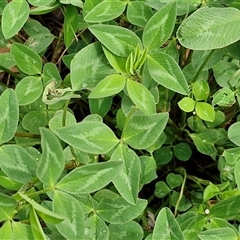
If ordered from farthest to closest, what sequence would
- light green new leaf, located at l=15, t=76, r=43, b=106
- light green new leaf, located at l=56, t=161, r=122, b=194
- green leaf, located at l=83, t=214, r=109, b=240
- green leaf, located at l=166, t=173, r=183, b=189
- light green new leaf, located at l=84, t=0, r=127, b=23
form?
1. green leaf, located at l=166, t=173, r=183, b=189
2. light green new leaf, located at l=15, t=76, r=43, b=106
3. light green new leaf, located at l=84, t=0, r=127, b=23
4. green leaf, located at l=83, t=214, r=109, b=240
5. light green new leaf, located at l=56, t=161, r=122, b=194

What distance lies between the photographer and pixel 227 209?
1.06 m

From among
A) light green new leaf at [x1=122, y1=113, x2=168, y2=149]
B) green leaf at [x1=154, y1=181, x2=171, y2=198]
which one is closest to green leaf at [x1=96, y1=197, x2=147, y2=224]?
light green new leaf at [x1=122, y1=113, x2=168, y2=149]

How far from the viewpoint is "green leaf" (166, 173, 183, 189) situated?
4.37 ft

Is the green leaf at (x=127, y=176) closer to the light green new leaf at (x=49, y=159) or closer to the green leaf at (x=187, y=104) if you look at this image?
the light green new leaf at (x=49, y=159)

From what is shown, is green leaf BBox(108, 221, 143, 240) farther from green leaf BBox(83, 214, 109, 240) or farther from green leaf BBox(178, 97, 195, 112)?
green leaf BBox(178, 97, 195, 112)

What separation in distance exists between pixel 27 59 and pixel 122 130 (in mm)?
279

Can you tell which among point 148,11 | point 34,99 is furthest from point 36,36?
point 148,11

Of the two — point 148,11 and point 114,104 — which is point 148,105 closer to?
point 148,11

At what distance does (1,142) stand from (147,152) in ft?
1.49

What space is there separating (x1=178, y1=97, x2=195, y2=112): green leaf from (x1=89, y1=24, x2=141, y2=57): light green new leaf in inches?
7.9

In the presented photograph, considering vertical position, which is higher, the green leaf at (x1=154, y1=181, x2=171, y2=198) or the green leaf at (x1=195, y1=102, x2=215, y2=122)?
the green leaf at (x1=195, y1=102, x2=215, y2=122)

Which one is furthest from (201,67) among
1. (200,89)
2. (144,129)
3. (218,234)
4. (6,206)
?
(6,206)

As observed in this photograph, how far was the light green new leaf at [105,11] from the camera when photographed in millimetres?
1087

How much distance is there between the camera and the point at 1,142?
3.19 ft
